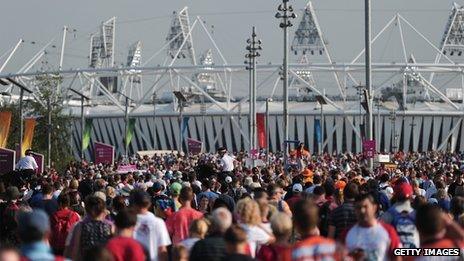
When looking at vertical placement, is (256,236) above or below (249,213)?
below

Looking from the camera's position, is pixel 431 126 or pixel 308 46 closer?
pixel 431 126

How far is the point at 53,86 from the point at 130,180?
46179mm

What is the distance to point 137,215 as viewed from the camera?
461 inches

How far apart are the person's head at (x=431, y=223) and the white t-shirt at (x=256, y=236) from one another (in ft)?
8.63

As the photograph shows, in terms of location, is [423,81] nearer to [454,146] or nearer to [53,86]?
[454,146]

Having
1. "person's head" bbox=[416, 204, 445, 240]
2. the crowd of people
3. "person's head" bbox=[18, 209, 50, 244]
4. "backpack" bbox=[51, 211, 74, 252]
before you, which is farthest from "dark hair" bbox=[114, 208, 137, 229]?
"backpack" bbox=[51, 211, 74, 252]

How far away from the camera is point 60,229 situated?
14.7 m

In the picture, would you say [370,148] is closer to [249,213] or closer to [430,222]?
[249,213]

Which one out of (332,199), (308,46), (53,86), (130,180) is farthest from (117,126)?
(332,199)

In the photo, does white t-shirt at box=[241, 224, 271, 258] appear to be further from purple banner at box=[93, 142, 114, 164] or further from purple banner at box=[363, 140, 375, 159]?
purple banner at box=[93, 142, 114, 164]

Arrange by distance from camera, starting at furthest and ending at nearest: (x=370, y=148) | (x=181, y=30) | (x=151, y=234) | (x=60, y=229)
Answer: (x=181, y=30)
(x=370, y=148)
(x=60, y=229)
(x=151, y=234)

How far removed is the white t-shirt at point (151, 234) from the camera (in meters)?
11.5

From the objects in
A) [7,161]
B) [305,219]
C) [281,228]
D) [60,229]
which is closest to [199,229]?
[281,228]

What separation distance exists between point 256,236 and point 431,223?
2.78 meters
